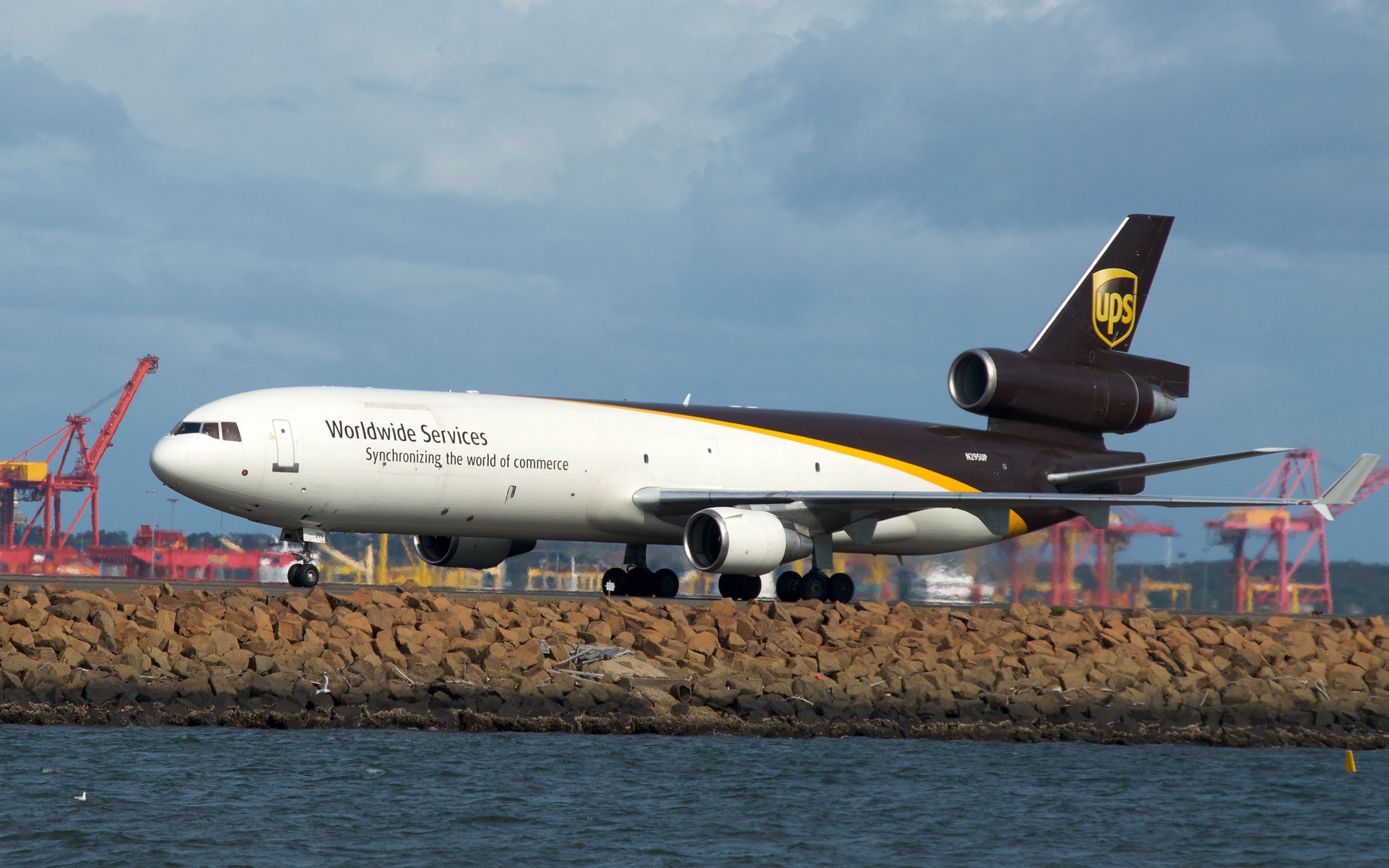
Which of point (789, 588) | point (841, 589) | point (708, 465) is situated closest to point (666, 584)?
point (789, 588)

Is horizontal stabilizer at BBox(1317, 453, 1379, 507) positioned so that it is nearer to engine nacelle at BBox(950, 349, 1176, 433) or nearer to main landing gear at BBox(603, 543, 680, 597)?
engine nacelle at BBox(950, 349, 1176, 433)

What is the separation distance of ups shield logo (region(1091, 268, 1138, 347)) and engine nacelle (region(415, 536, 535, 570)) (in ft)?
49.2

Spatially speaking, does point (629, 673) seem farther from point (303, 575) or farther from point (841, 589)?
point (841, 589)

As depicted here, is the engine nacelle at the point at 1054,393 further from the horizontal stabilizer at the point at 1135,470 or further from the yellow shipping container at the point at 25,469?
the yellow shipping container at the point at 25,469

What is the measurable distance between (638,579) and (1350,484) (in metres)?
14.3

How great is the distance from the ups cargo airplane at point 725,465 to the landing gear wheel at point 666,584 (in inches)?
1.7

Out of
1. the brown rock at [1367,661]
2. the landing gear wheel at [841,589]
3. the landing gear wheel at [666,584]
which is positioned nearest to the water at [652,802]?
the brown rock at [1367,661]

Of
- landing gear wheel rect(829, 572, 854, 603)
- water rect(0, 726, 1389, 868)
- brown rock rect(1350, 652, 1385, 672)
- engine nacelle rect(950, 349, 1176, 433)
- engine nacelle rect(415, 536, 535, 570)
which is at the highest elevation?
engine nacelle rect(950, 349, 1176, 433)

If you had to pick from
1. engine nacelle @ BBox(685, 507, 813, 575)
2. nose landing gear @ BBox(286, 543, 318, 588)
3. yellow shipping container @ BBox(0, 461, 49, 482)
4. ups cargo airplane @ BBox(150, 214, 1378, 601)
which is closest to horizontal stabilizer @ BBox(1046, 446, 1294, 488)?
ups cargo airplane @ BBox(150, 214, 1378, 601)

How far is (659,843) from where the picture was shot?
16.6m

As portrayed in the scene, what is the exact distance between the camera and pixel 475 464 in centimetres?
2961

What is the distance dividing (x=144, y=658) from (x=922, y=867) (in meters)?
12.2

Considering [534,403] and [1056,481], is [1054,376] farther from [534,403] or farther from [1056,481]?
[534,403]

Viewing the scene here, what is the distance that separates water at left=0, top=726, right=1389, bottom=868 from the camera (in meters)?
16.2
